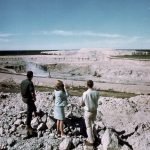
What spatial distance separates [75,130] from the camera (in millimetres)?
8328

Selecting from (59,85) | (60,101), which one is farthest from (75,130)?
(59,85)

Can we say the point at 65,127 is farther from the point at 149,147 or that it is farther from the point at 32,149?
the point at 149,147

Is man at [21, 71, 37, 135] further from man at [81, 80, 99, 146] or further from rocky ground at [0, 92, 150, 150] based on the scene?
man at [81, 80, 99, 146]

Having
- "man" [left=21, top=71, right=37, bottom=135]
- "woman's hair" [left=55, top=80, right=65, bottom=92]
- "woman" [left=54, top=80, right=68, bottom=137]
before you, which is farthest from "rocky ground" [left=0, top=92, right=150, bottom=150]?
"woman's hair" [left=55, top=80, right=65, bottom=92]

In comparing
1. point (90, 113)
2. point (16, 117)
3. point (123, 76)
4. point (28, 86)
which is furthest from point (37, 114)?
point (123, 76)

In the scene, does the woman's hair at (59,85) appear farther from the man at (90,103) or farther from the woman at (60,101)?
Result: the man at (90,103)

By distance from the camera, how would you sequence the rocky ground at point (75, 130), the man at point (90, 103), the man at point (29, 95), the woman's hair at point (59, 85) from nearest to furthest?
the man at point (90, 103) < the rocky ground at point (75, 130) < the woman's hair at point (59, 85) < the man at point (29, 95)

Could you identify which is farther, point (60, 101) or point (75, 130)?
point (75, 130)

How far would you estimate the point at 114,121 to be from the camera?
9266 millimetres

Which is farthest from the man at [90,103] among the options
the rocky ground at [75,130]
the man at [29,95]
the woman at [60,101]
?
the man at [29,95]

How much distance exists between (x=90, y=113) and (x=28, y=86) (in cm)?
184

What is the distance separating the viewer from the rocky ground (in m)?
7.21

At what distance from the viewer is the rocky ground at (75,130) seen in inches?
284

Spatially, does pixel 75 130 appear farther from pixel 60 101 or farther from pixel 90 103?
pixel 90 103
